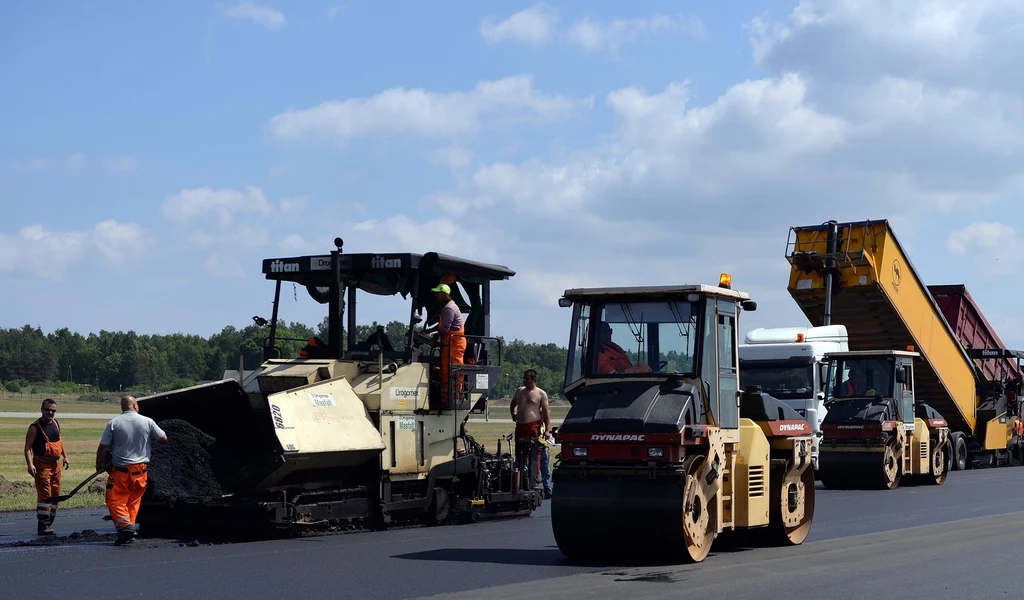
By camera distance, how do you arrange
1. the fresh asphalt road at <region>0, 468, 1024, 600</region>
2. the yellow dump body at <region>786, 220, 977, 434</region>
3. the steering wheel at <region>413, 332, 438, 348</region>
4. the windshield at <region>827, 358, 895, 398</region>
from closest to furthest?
the fresh asphalt road at <region>0, 468, 1024, 600</region>, the steering wheel at <region>413, 332, 438, 348</region>, the windshield at <region>827, 358, 895, 398</region>, the yellow dump body at <region>786, 220, 977, 434</region>

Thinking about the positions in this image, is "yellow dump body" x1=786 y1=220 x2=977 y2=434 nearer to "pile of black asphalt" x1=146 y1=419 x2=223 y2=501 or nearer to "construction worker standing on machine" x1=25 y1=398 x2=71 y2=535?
"pile of black asphalt" x1=146 y1=419 x2=223 y2=501

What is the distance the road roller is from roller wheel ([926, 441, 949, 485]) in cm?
2

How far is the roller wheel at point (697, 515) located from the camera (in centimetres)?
980

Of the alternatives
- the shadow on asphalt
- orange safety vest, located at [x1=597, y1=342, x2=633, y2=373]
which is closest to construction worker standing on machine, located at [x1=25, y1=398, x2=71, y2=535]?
the shadow on asphalt

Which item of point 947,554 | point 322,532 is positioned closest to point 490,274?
point 322,532

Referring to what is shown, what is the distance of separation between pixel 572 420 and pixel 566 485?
1.78 ft

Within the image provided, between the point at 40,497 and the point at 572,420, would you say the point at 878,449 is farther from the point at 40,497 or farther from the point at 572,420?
the point at 40,497

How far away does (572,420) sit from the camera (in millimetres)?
10188

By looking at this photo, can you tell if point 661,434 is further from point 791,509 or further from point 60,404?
point 60,404

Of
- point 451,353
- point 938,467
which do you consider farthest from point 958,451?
point 451,353

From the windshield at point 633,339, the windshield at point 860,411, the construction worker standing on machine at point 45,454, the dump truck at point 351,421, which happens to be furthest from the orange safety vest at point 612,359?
the windshield at point 860,411

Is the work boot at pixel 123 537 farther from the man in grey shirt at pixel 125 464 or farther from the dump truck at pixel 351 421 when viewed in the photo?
the dump truck at pixel 351 421

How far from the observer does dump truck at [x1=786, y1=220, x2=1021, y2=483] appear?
2175 centimetres

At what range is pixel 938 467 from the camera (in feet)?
72.6
